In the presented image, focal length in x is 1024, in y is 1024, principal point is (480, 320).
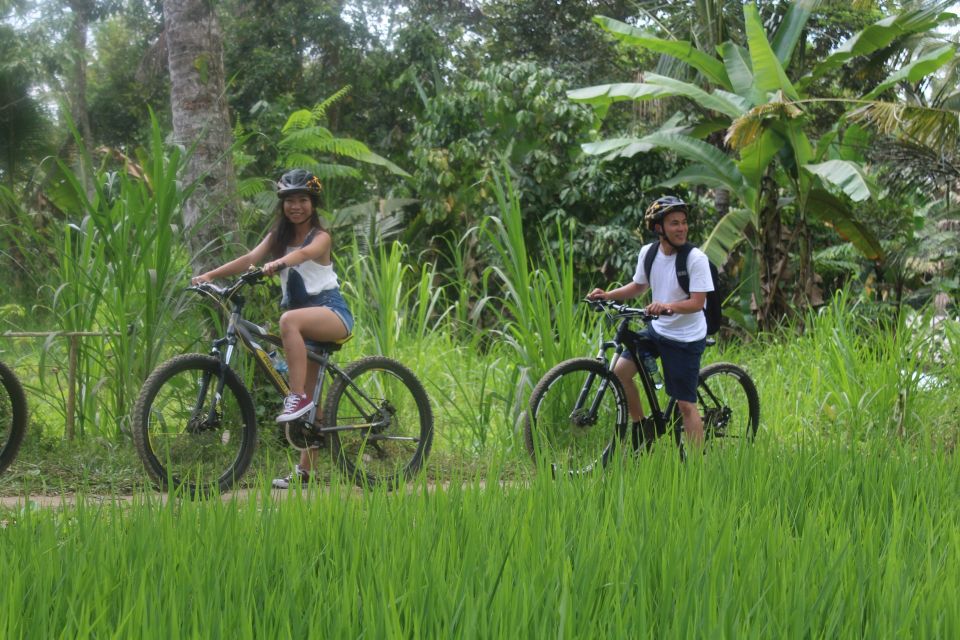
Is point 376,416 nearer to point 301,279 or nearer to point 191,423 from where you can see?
point 301,279

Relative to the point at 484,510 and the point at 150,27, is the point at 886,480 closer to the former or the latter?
the point at 484,510

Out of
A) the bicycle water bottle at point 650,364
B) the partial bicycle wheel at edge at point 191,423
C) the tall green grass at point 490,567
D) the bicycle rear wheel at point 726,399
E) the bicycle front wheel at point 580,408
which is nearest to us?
the tall green grass at point 490,567

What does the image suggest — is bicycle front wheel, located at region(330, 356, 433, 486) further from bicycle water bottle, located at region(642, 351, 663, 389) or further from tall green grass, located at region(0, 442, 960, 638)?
tall green grass, located at region(0, 442, 960, 638)

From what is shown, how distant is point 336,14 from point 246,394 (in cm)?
1566

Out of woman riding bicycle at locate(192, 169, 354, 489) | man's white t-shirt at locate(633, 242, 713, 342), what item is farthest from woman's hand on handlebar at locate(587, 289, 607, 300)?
woman riding bicycle at locate(192, 169, 354, 489)


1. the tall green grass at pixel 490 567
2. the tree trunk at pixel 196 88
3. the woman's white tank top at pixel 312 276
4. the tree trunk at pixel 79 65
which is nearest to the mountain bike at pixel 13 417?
the woman's white tank top at pixel 312 276

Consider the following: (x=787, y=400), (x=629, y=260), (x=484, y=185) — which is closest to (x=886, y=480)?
(x=787, y=400)

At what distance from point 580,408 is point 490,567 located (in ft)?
11.4

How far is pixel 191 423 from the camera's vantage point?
16.2ft

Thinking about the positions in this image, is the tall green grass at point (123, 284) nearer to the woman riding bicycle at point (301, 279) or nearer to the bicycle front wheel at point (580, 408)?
the woman riding bicycle at point (301, 279)

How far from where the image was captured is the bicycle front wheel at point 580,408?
5320mm

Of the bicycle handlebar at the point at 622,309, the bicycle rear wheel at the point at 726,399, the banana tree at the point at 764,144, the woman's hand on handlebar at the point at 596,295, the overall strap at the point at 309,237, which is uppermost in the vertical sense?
the banana tree at the point at 764,144

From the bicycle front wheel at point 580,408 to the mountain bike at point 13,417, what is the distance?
8.38ft

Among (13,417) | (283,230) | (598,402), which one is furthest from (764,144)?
(13,417)
